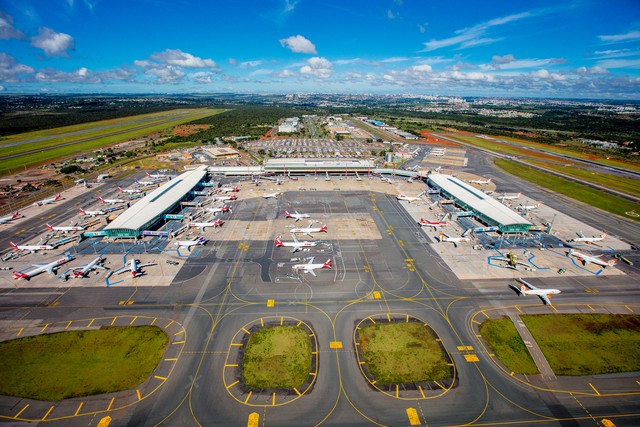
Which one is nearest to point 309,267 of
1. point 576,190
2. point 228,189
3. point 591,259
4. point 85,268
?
point 85,268

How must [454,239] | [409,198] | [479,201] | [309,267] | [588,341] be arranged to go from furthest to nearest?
[409,198] → [479,201] → [454,239] → [309,267] → [588,341]

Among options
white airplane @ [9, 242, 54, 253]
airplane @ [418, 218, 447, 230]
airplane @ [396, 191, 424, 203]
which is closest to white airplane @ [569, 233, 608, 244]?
airplane @ [418, 218, 447, 230]

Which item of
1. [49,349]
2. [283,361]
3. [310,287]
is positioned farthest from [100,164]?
[283,361]

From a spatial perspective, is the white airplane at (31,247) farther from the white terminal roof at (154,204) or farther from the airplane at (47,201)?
the airplane at (47,201)

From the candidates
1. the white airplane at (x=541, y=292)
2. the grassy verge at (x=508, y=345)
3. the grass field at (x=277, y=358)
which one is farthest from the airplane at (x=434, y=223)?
the grass field at (x=277, y=358)

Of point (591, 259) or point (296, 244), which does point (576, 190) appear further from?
point (296, 244)

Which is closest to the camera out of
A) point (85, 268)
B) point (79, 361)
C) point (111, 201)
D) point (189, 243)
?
point (79, 361)
